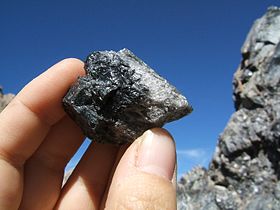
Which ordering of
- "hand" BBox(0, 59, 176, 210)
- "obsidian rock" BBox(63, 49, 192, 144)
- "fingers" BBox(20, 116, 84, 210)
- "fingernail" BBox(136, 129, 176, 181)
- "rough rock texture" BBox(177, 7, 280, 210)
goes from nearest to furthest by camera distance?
"fingernail" BBox(136, 129, 176, 181) → "hand" BBox(0, 59, 176, 210) → "obsidian rock" BBox(63, 49, 192, 144) → "fingers" BBox(20, 116, 84, 210) → "rough rock texture" BBox(177, 7, 280, 210)

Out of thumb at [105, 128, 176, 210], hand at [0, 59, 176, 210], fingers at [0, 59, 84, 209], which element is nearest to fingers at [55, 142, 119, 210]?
hand at [0, 59, 176, 210]

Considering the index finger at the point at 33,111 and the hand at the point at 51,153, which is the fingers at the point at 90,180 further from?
the index finger at the point at 33,111

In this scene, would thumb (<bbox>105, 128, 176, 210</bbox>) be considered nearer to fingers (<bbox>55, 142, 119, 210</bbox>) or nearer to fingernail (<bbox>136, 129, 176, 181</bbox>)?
fingernail (<bbox>136, 129, 176, 181</bbox>)

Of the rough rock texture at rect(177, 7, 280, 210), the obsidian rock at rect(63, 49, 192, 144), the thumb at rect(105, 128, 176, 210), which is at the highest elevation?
the rough rock texture at rect(177, 7, 280, 210)

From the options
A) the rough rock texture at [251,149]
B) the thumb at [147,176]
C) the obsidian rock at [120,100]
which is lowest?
the thumb at [147,176]

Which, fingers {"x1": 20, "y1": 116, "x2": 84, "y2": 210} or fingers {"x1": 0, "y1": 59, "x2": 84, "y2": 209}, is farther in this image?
fingers {"x1": 20, "y1": 116, "x2": 84, "y2": 210}

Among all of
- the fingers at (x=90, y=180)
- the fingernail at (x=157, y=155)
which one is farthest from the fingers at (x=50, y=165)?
the fingernail at (x=157, y=155)

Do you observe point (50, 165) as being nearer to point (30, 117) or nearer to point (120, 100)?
point (30, 117)

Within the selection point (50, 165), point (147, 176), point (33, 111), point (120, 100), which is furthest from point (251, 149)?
point (147, 176)
